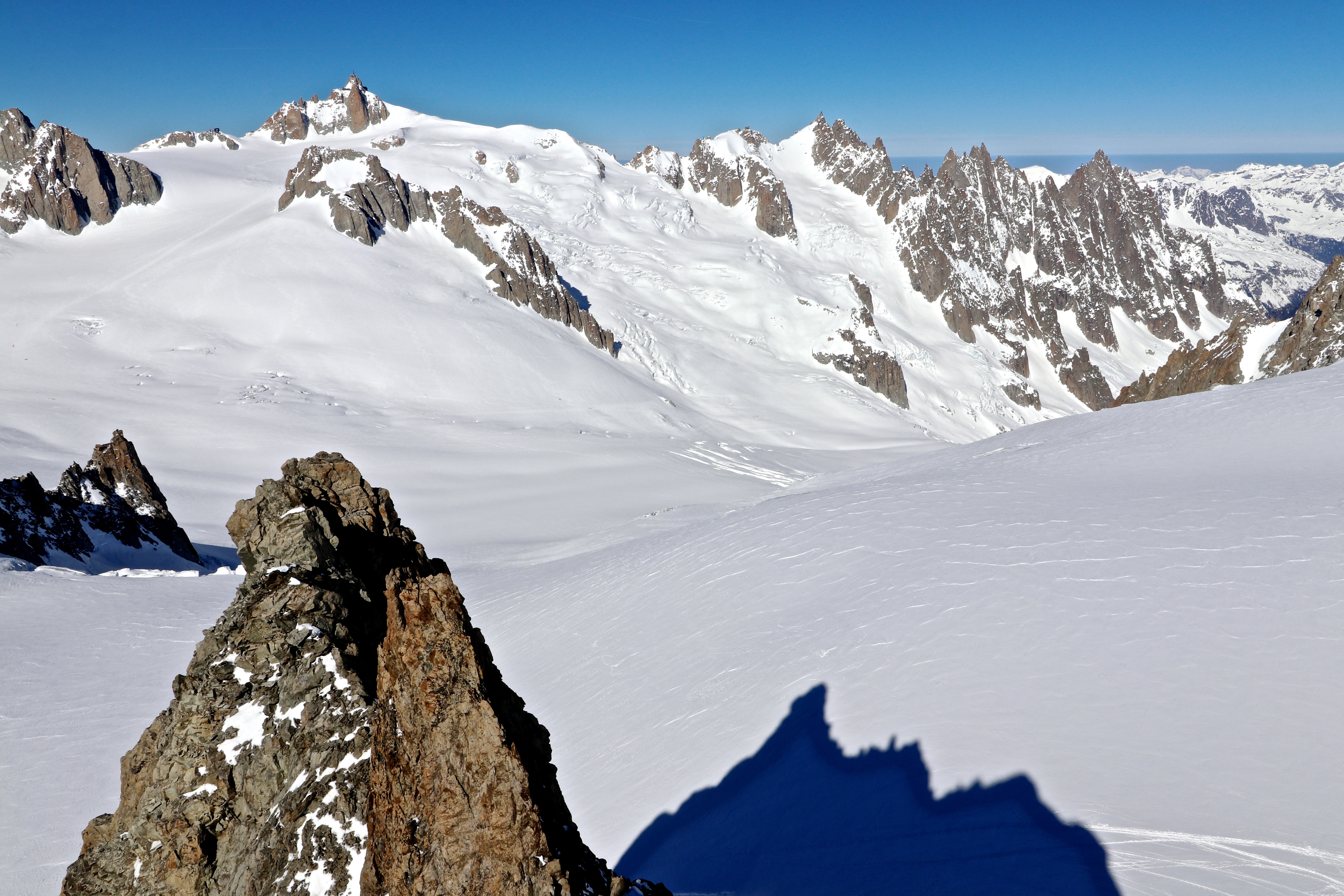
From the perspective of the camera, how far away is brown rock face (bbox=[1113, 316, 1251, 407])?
5572cm

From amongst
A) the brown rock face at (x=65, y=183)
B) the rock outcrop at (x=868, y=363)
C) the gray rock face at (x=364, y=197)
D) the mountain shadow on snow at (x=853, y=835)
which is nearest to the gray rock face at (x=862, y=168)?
the rock outcrop at (x=868, y=363)

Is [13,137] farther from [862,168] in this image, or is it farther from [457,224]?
[862,168]

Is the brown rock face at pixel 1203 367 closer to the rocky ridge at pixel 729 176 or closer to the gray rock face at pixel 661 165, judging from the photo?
the rocky ridge at pixel 729 176

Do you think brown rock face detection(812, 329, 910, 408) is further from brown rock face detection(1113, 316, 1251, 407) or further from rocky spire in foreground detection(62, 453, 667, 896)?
rocky spire in foreground detection(62, 453, 667, 896)

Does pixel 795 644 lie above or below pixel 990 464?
below

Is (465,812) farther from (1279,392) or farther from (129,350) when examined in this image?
(129,350)

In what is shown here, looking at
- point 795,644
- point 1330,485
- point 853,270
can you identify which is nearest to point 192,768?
point 795,644

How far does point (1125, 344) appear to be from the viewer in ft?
629

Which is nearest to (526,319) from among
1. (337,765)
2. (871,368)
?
(871,368)

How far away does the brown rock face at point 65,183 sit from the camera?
91438 mm

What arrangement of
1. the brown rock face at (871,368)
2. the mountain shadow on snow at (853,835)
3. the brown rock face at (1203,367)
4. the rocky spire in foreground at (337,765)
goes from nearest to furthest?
the rocky spire in foreground at (337,765) < the mountain shadow on snow at (853,835) < the brown rock face at (1203,367) < the brown rock face at (871,368)

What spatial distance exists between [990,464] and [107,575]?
28.2m

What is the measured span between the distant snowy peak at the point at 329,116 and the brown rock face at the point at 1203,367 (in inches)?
5799

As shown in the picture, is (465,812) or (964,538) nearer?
(465,812)
